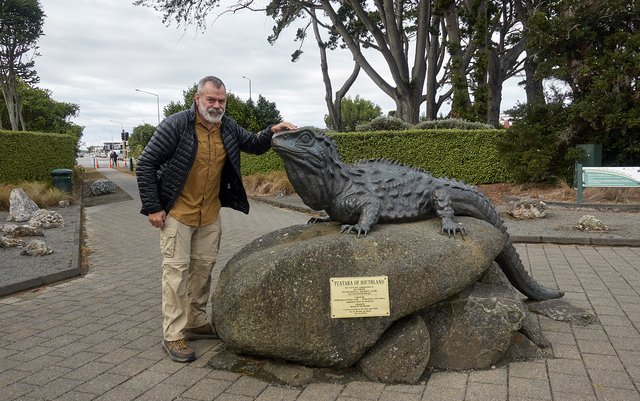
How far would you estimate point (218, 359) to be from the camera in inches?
151

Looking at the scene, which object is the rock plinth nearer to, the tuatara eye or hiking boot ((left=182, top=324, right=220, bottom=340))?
hiking boot ((left=182, top=324, right=220, bottom=340))

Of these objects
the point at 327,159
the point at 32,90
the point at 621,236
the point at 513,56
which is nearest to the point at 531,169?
the point at 621,236

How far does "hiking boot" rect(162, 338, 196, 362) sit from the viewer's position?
→ 12.7 ft

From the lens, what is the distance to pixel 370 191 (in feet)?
13.5

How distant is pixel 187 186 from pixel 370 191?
4.89 ft

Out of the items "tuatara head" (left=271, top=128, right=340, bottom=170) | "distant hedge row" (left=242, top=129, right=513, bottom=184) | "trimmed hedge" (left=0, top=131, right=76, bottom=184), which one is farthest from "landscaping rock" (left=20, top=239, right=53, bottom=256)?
"distant hedge row" (left=242, top=129, right=513, bottom=184)

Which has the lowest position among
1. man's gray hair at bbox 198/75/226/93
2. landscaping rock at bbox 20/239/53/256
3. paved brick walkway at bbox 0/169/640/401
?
paved brick walkway at bbox 0/169/640/401

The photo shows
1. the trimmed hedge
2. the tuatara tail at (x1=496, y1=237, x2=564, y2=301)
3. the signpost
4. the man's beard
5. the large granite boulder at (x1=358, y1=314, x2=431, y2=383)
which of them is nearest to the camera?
the large granite boulder at (x1=358, y1=314, x2=431, y2=383)

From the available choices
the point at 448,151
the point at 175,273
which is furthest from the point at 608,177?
the point at 175,273

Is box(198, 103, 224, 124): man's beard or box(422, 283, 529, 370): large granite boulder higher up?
box(198, 103, 224, 124): man's beard

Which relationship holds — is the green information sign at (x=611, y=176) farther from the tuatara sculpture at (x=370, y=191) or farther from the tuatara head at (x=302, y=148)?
the tuatara head at (x=302, y=148)

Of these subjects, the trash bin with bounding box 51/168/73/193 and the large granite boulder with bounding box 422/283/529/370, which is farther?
the trash bin with bounding box 51/168/73/193

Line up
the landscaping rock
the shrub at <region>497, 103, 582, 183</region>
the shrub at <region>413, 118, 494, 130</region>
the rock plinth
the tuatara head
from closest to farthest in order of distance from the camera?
the tuatara head, the landscaping rock, the shrub at <region>497, 103, 582, 183</region>, the shrub at <region>413, 118, 494, 130</region>, the rock plinth

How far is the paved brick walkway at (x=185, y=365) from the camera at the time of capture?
3.30m
